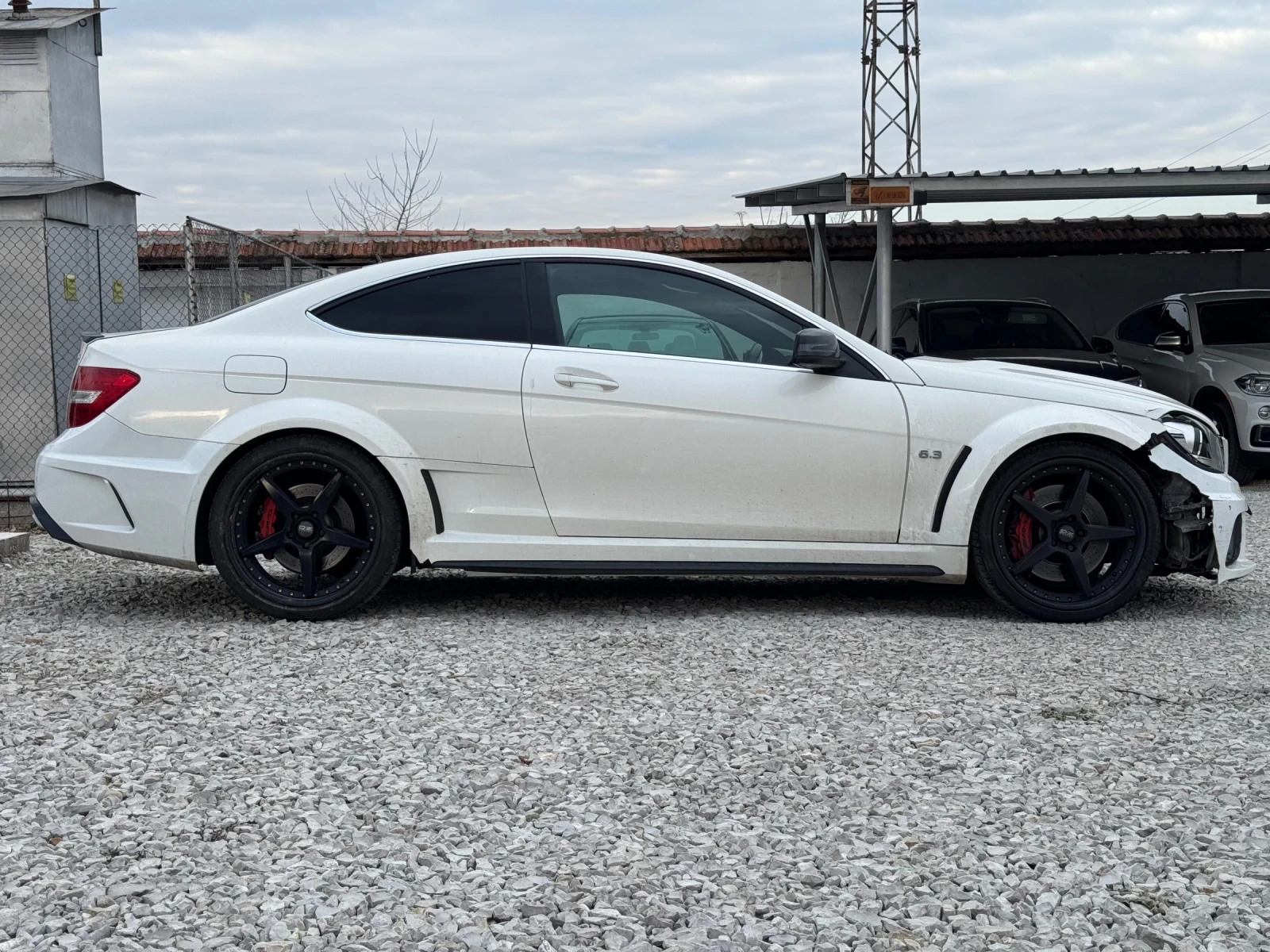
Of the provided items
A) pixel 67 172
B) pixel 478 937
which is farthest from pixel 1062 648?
pixel 67 172

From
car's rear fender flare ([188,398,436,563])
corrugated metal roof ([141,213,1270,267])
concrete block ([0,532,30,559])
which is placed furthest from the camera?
corrugated metal roof ([141,213,1270,267])

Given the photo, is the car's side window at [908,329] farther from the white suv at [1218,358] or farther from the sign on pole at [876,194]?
the white suv at [1218,358]

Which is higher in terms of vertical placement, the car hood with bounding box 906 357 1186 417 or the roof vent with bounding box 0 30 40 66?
the roof vent with bounding box 0 30 40 66

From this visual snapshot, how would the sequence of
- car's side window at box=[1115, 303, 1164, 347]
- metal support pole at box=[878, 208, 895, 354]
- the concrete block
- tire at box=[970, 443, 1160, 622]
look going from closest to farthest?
tire at box=[970, 443, 1160, 622], the concrete block, metal support pole at box=[878, 208, 895, 354], car's side window at box=[1115, 303, 1164, 347]

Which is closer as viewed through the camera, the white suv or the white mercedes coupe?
the white mercedes coupe

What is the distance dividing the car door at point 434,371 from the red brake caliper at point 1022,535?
7.00ft

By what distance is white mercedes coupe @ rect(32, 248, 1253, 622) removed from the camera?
220 inches

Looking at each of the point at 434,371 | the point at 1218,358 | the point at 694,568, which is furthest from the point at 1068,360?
the point at 434,371

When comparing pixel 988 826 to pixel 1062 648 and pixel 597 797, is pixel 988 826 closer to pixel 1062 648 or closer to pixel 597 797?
pixel 597 797

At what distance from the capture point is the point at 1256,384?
11297mm

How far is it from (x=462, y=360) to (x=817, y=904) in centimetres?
327

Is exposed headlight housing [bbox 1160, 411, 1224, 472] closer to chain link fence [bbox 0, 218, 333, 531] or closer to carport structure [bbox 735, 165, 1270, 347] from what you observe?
carport structure [bbox 735, 165, 1270, 347]

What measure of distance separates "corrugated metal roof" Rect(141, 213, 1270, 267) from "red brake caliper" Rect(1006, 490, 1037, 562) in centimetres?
1240

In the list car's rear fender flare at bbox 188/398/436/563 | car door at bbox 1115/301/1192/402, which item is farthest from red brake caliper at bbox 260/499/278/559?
car door at bbox 1115/301/1192/402
